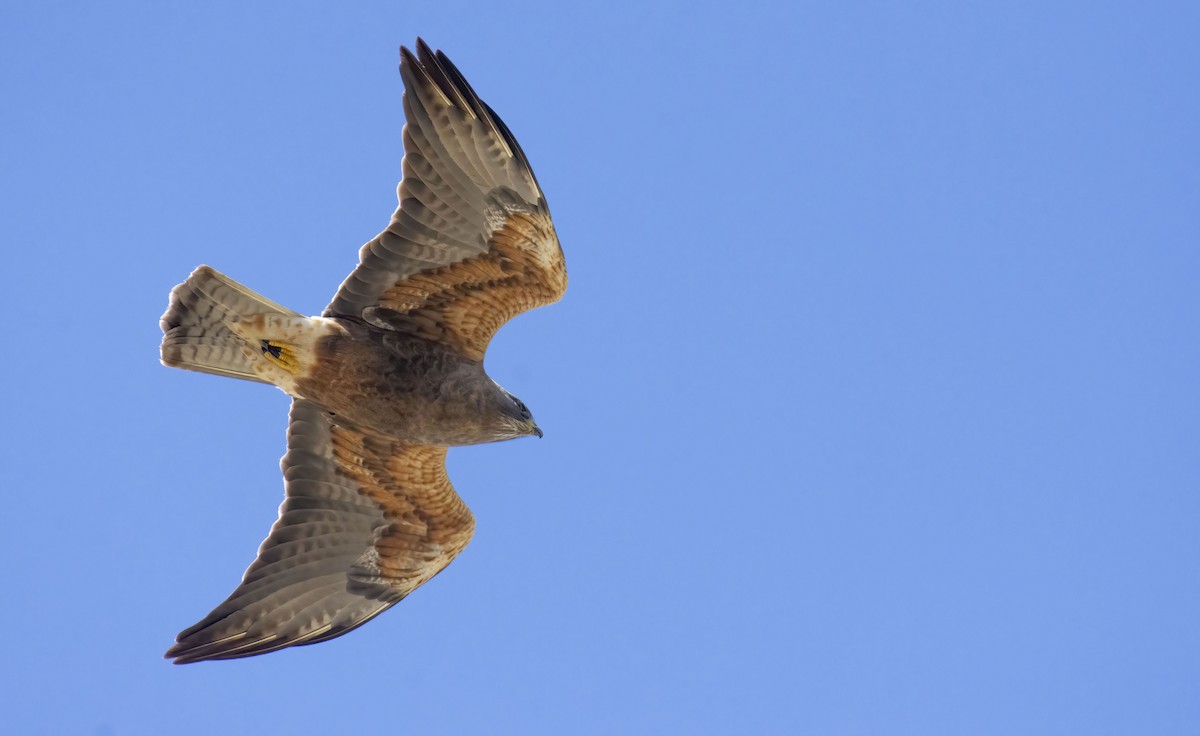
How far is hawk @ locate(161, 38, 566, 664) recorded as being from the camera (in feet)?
30.0

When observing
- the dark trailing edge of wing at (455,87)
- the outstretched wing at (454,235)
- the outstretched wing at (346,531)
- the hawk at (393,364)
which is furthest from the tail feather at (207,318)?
the dark trailing edge of wing at (455,87)

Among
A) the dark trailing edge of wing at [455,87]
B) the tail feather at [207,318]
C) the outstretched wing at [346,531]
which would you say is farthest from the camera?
the outstretched wing at [346,531]

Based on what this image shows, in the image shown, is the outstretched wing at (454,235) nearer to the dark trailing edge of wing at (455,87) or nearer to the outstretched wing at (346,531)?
the dark trailing edge of wing at (455,87)

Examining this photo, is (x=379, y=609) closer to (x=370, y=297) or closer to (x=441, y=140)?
(x=370, y=297)

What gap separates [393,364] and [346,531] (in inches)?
75.9

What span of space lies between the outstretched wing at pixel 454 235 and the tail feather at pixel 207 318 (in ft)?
2.17

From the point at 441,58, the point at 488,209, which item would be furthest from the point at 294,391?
the point at 441,58

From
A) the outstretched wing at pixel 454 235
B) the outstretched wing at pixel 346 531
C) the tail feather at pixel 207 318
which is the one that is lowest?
the outstretched wing at pixel 346 531

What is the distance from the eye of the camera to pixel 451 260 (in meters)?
9.41

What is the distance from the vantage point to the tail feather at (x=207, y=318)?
31.3 ft

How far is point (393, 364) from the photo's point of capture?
9617 millimetres

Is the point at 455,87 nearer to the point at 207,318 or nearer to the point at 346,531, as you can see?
A: the point at 207,318

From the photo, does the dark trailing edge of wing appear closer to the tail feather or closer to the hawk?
the hawk

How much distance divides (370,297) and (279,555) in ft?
8.26
